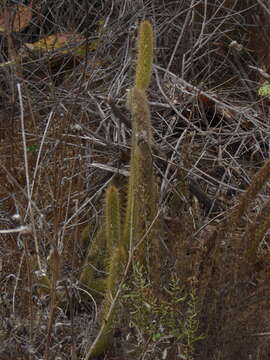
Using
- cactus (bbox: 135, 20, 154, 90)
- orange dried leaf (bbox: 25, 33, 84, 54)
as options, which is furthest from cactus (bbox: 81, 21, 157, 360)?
orange dried leaf (bbox: 25, 33, 84, 54)

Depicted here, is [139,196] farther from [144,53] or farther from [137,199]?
[144,53]

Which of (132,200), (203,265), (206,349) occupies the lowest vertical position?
(206,349)

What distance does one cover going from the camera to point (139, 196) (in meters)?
2.19

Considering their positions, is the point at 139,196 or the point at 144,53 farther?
the point at 144,53

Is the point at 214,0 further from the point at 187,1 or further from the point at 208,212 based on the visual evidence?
the point at 208,212

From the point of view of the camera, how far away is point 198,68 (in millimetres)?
4254

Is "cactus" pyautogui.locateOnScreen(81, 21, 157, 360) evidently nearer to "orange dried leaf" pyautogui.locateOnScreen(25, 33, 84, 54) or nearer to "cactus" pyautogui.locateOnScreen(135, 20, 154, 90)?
"cactus" pyautogui.locateOnScreen(135, 20, 154, 90)

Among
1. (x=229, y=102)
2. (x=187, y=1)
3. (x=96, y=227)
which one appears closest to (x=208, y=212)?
(x=96, y=227)

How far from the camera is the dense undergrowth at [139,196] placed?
2.14 metres

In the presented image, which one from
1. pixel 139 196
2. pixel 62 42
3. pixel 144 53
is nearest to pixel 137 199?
pixel 139 196

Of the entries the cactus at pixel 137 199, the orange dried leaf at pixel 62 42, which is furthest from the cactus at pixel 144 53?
the orange dried leaf at pixel 62 42

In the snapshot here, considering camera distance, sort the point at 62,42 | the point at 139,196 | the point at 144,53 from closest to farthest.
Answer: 1. the point at 139,196
2. the point at 144,53
3. the point at 62,42

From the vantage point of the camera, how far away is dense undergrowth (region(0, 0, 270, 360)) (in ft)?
7.03

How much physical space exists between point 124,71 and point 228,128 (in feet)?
2.64
